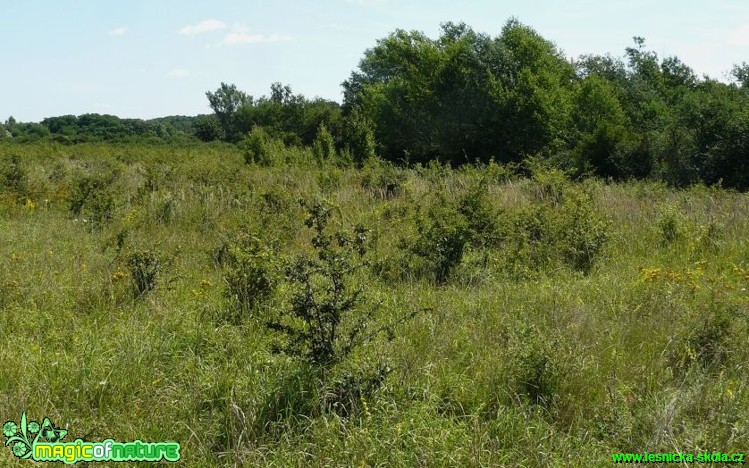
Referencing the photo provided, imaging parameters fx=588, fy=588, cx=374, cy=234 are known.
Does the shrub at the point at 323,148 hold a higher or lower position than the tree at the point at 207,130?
lower

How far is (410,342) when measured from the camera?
13.4 ft

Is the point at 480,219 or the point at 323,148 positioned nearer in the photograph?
the point at 480,219

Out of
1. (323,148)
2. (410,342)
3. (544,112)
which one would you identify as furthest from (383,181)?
(544,112)

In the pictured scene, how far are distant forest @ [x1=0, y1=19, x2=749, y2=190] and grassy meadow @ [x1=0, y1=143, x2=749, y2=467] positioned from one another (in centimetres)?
1038

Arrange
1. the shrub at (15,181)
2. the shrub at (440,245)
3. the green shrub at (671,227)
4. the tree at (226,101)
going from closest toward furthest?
the shrub at (440,245), the green shrub at (671,227), the shrub at (15,181), the tree at (226,101)

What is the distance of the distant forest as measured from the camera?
16.8m

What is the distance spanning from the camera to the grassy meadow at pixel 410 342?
2.98m

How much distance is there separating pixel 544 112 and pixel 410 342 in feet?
85.2

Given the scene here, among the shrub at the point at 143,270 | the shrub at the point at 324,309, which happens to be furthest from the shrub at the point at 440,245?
the shrub at the point at 143,270

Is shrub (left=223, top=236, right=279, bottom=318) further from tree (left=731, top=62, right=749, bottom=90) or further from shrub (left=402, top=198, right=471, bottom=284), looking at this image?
tree (left=731, top=62, right=749, bottom=90)

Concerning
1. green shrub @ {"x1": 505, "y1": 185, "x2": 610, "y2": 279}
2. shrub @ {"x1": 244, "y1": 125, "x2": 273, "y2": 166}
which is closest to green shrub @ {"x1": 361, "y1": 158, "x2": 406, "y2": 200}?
green shrub @ {"x1": 505, "y1": 185, "x2": 610, "y2": 279}

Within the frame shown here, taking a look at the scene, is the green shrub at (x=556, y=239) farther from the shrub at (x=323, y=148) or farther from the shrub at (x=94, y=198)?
the shrub at (x=323, y=148)

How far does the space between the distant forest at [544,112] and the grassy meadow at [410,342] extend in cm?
1038

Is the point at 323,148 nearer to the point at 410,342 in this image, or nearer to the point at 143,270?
the point at 143,270
